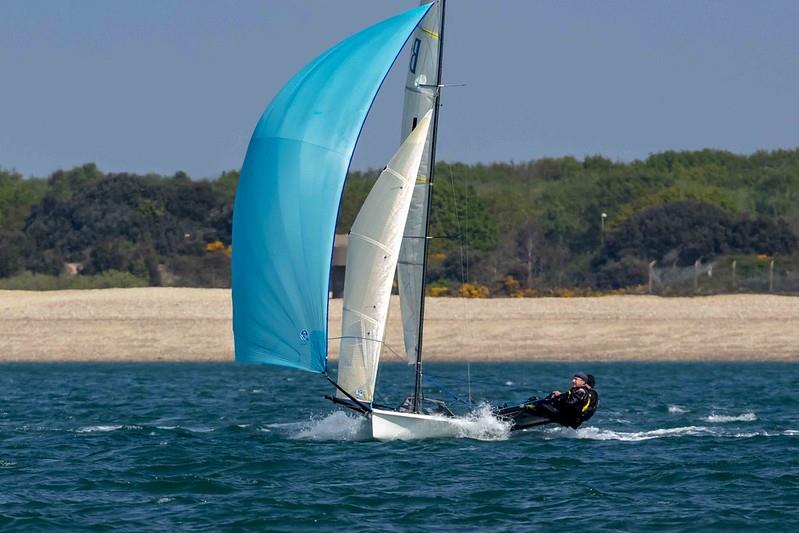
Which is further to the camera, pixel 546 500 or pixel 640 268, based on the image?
pixel 640 268

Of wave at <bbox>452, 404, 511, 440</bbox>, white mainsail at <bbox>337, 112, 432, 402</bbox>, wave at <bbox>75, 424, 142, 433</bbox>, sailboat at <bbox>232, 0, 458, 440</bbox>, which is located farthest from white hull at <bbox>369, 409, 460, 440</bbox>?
wave at <bbox>75, 424, 142, 433</bbox>

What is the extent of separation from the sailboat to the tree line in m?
31.1

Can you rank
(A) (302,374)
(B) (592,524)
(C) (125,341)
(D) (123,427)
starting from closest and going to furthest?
(B) (592,524) → (D) (123,427) → (A) (302,374) → (C) (125,341)

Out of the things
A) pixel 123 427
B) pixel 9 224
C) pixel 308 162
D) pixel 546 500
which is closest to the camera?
pixel 546 500

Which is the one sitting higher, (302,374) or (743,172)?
(743,172)

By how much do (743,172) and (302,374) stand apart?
4528cm

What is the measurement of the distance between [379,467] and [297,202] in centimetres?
398

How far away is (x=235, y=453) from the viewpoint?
73.7 feet

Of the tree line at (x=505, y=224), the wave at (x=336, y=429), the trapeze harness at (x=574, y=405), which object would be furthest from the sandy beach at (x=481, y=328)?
the trapeze harness at (x=574, y=405)

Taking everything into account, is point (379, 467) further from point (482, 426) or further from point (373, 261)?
point (373, 261)

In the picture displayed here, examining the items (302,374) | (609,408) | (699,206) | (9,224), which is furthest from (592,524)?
(9,224)

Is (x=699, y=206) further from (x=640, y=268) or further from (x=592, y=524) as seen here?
(x=592, y=524)

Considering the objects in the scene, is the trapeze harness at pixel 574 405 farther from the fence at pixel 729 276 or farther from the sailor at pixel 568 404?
the fence at pixel 729 276

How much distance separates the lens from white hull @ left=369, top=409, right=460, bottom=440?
22.7 meters
